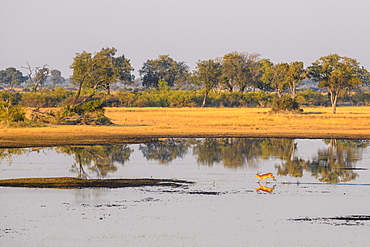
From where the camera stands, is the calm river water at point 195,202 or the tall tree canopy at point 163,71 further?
the tall tree canopy at point 163,71

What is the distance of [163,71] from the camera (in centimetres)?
11894

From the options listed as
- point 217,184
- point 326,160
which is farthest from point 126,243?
point 326,160

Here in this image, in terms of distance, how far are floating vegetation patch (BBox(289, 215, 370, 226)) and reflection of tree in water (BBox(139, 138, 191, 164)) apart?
10.2 meters

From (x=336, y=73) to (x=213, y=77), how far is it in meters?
36.0

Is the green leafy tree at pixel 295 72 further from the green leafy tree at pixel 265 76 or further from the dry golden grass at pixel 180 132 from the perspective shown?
the green leafy tree at pixel 265 76

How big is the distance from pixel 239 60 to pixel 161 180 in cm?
8944

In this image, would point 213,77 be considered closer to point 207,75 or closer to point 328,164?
point 207,75

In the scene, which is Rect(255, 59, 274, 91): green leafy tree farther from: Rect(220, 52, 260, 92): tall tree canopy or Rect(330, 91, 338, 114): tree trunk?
Rect(330, 91, 338, 114): tree trunk

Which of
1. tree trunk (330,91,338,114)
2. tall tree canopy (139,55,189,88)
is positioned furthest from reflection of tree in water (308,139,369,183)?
tall tree canopy (139,55,189,88)

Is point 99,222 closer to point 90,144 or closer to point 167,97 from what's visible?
point 90,144

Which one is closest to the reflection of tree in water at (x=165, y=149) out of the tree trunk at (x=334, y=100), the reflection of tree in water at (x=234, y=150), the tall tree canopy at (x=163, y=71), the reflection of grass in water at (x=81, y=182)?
the reflection of tree in water at (x=234, y=150)

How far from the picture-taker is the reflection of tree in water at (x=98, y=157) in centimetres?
2019

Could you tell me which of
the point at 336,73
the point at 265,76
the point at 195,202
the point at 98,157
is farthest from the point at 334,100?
the point at 195,202

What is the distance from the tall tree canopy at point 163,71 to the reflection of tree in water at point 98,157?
9054 centimetres
